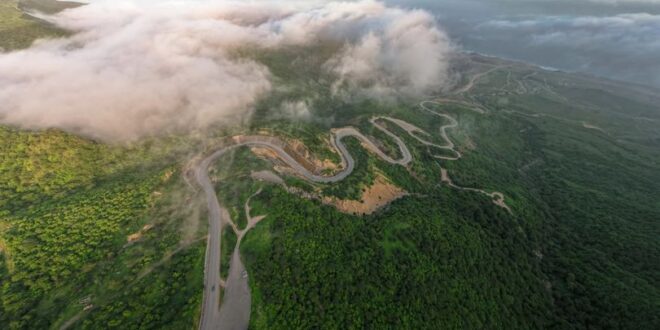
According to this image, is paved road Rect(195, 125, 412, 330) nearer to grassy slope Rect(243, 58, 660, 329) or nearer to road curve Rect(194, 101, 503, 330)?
road curve Rect(194, 101, 503, 330)

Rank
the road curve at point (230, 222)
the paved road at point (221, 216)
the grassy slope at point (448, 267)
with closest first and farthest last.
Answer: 1. the paved road at point (221, 216)
2. the road curve at point (230, 222)
3. the grassy slope at point (448, 267)

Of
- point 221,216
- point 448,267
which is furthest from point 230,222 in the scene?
point 448,267

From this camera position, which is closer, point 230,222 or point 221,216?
point 230,222

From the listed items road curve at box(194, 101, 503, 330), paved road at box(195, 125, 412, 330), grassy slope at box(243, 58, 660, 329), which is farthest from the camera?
grassy slope at box(243, 58, 660, 329)

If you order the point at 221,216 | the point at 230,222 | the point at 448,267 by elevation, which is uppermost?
the point at 230,222

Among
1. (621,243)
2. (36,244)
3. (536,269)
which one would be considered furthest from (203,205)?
(621,243)

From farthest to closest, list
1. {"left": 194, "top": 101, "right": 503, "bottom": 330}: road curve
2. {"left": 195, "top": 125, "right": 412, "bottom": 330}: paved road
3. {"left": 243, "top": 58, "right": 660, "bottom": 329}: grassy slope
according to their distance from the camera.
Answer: {"left": 243, "top": 58, "right": 660, "bottom": 329}: grassy slope < {"left": 194, "top": 101, "right": 503, "bottom": 330}: road curve < {"left": 195, "top": 125, "right": 412, "bottom": 330}: paved road

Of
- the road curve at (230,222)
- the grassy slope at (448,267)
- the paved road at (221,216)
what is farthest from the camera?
the grassy slope at (448,267)

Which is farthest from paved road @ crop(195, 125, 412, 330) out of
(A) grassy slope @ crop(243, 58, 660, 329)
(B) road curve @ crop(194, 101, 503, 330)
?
(A) grassy slope @ crop(243, 58, 660, 329)

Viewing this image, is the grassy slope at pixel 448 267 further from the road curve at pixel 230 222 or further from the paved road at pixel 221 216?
the paved road at pixel 221 216

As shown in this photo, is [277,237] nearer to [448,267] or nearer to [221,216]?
[221,216]

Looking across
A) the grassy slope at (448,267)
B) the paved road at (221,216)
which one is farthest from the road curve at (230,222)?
the grassy slope at (448,267)
